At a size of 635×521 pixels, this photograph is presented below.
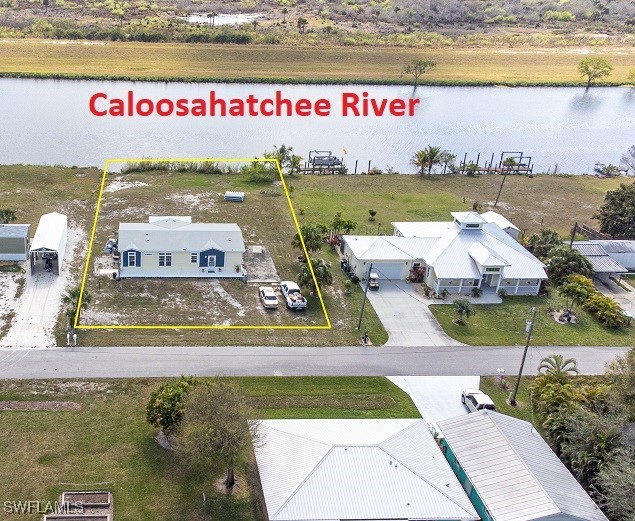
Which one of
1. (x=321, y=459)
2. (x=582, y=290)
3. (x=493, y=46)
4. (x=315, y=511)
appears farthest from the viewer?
(x=493, y=46)

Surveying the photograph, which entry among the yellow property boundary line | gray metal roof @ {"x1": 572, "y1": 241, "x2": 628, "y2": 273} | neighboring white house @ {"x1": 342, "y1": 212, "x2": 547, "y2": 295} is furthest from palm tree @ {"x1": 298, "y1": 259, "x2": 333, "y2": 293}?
gray metal roof @ {"x1": 572, "y1": 241, "x2": 628, "y2": 273}

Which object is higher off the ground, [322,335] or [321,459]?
[321,459]

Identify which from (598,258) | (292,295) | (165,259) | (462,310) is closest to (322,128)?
(598,258)

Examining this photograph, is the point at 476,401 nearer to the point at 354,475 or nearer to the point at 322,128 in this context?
the point at 354,475

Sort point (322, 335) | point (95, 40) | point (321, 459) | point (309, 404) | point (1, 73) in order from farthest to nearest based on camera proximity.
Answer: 1. point (95, 40)
2. point (1, 73)
3. point (322, 335)
4. point (309, 404)
5. point (321, 459)

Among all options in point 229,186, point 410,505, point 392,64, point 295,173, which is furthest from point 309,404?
point 392,64

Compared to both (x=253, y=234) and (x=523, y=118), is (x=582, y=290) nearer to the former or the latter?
(x=253, y=234)
